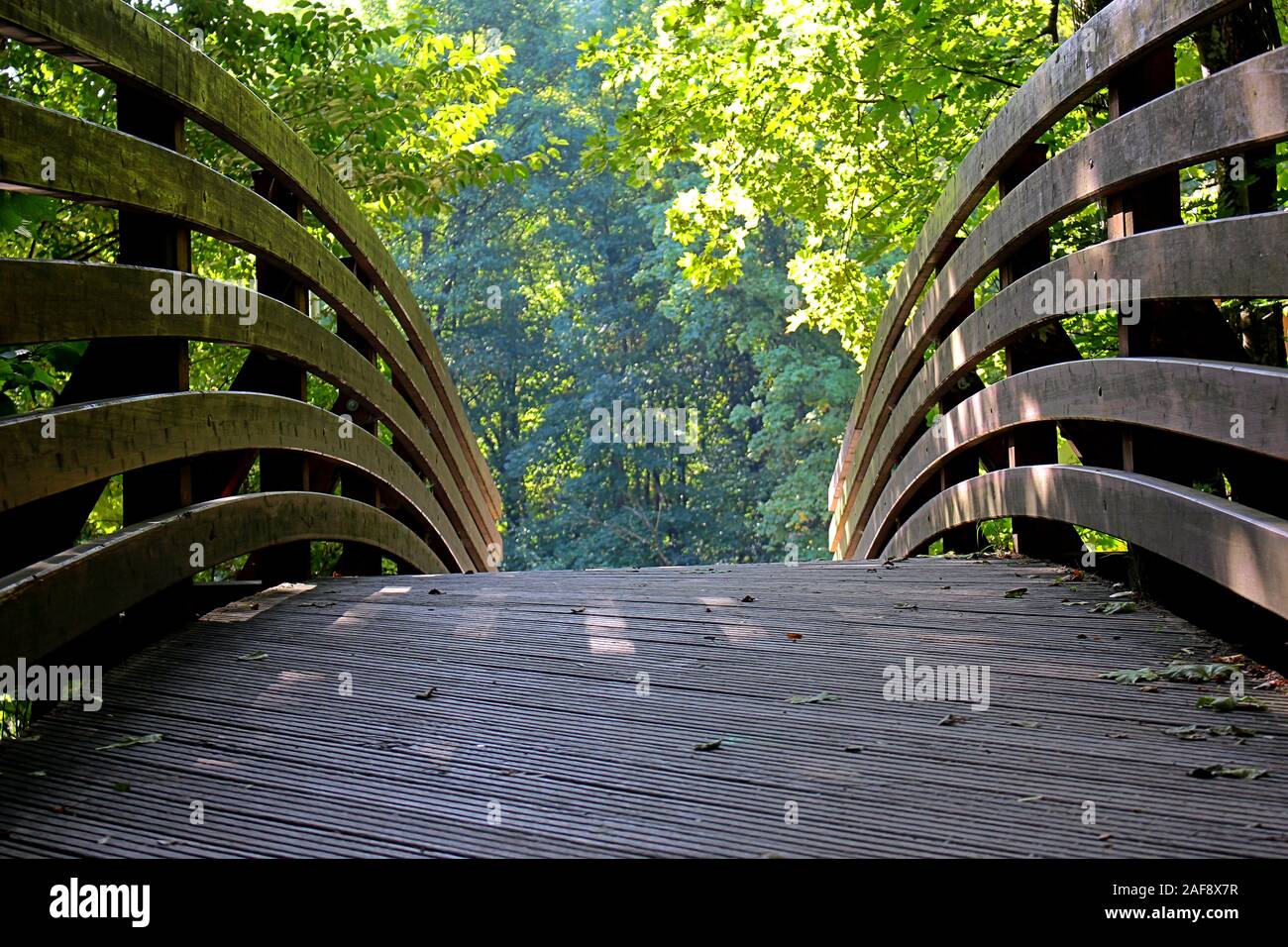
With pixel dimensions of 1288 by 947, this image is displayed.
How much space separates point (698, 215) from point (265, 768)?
1061cm

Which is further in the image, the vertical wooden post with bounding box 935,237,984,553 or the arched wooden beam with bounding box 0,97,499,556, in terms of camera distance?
the vertical wooden post with bounding box 935,237,984,553

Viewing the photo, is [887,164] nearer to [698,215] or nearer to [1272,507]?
[698,215]

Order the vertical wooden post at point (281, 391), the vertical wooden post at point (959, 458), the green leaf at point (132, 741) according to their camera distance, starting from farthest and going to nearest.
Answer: the vertical wooden post at point (959, 458) < the vertical wooden post at point (281, 391) < the green leaf at point (132, 741)

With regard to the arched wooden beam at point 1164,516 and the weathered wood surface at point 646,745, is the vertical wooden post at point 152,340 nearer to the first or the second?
the weathered wood surface at point 646,745

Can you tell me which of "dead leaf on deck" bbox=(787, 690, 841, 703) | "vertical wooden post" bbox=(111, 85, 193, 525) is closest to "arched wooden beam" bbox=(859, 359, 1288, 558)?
"dead leaf on deck" bbox=(787, 690, 841, 703)

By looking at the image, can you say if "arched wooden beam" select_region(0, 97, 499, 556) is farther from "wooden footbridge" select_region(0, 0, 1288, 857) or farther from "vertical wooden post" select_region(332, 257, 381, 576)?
"vertical wooden post" select_region(332, 257, 381, 576)

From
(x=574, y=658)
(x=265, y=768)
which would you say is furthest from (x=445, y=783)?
(x=574, y=658)

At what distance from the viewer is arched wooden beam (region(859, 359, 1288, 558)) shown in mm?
2484

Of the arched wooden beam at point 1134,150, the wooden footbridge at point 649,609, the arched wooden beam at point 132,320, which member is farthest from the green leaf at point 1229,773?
the arched wooden beam at point 132,320

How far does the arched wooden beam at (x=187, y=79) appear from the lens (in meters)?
2.70

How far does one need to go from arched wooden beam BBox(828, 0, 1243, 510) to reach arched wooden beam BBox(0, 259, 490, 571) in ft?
8.44

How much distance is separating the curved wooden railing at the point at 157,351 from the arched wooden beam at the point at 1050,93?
255 centimetres

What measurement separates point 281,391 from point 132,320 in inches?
68.7

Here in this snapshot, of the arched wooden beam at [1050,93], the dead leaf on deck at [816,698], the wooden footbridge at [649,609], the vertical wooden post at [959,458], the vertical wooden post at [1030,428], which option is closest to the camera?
the wooden footbridge at [649,609]
